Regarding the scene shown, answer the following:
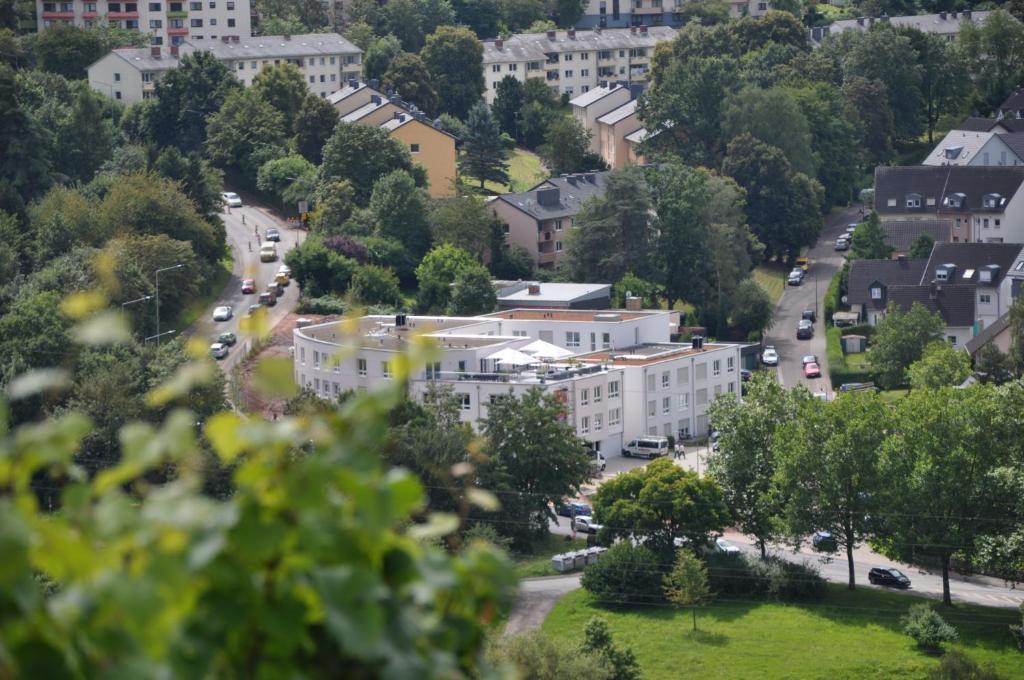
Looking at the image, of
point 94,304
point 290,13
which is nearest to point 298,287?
point 290,13

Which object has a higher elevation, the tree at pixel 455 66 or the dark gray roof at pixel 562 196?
the tree at pixel 455 66

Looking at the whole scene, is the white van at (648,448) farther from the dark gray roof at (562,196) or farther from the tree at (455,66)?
the tree at (455,66)

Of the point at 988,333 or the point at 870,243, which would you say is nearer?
the point at 988,333

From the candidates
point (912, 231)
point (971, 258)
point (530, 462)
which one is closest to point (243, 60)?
point (912, 231)

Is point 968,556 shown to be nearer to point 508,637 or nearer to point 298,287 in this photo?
point 508,637

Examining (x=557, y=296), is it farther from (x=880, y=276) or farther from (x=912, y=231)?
(x=912, y=231)

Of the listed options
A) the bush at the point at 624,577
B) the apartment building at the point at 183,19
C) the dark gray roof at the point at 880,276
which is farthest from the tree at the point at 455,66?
the bush at the point at 624,577

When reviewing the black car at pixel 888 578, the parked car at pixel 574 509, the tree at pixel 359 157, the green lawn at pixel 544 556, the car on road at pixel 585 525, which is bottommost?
the black car at pixel 888 578
